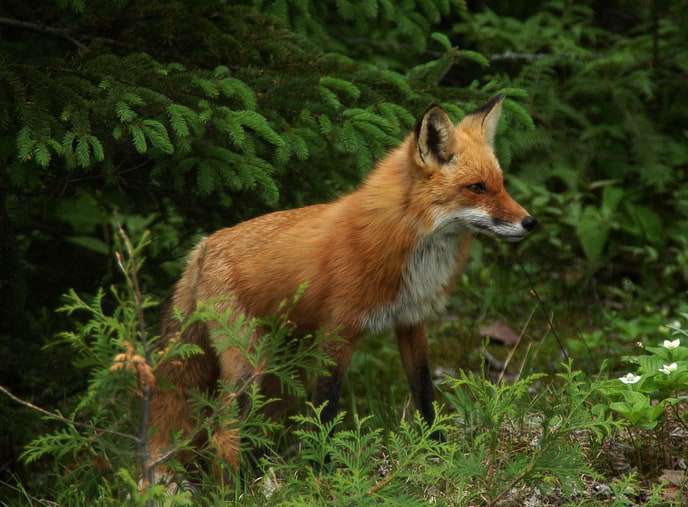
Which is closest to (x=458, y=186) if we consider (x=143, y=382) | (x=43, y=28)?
(x=143, y=382)

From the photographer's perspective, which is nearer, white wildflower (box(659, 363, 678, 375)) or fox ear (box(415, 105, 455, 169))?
white wildflower (box(659, 363, 678, 375))

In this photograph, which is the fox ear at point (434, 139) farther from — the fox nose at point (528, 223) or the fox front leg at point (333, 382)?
the fox front leg at point (333, 382)

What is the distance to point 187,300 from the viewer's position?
4809mm

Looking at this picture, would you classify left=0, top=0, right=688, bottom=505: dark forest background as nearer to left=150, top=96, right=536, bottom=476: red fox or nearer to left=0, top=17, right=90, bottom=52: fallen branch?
left=0, top=17, right=90, bottom=52: fallen branch

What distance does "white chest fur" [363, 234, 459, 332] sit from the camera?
14.4 ft

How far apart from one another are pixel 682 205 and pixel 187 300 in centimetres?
466

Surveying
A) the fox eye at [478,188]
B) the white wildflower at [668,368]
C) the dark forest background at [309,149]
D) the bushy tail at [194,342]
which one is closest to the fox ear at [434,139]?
the fox eye at [478,188]

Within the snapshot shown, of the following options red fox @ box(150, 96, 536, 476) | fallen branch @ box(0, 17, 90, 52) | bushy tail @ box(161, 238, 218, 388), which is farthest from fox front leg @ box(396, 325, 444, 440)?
fallen branch @ box(0, 17, 90, 52)

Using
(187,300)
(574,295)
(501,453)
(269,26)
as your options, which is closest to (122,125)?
(187,300)

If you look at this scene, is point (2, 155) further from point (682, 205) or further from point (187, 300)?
point (682, 205)

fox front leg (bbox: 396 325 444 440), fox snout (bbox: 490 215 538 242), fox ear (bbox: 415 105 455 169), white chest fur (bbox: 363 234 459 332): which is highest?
fox ear (bbox: 415 105 455 169)

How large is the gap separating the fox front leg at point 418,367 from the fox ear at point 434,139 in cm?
79

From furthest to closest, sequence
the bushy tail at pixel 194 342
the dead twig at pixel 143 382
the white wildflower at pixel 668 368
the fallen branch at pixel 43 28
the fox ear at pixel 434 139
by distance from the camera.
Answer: the fallen branch at pixel 43 28, the bushy tail at pixel 194 342, the fox ear at pixel 434 139, the white wildflower at pixel 668 368, the dead twig at pixel 143 382

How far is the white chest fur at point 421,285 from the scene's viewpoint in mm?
4383
